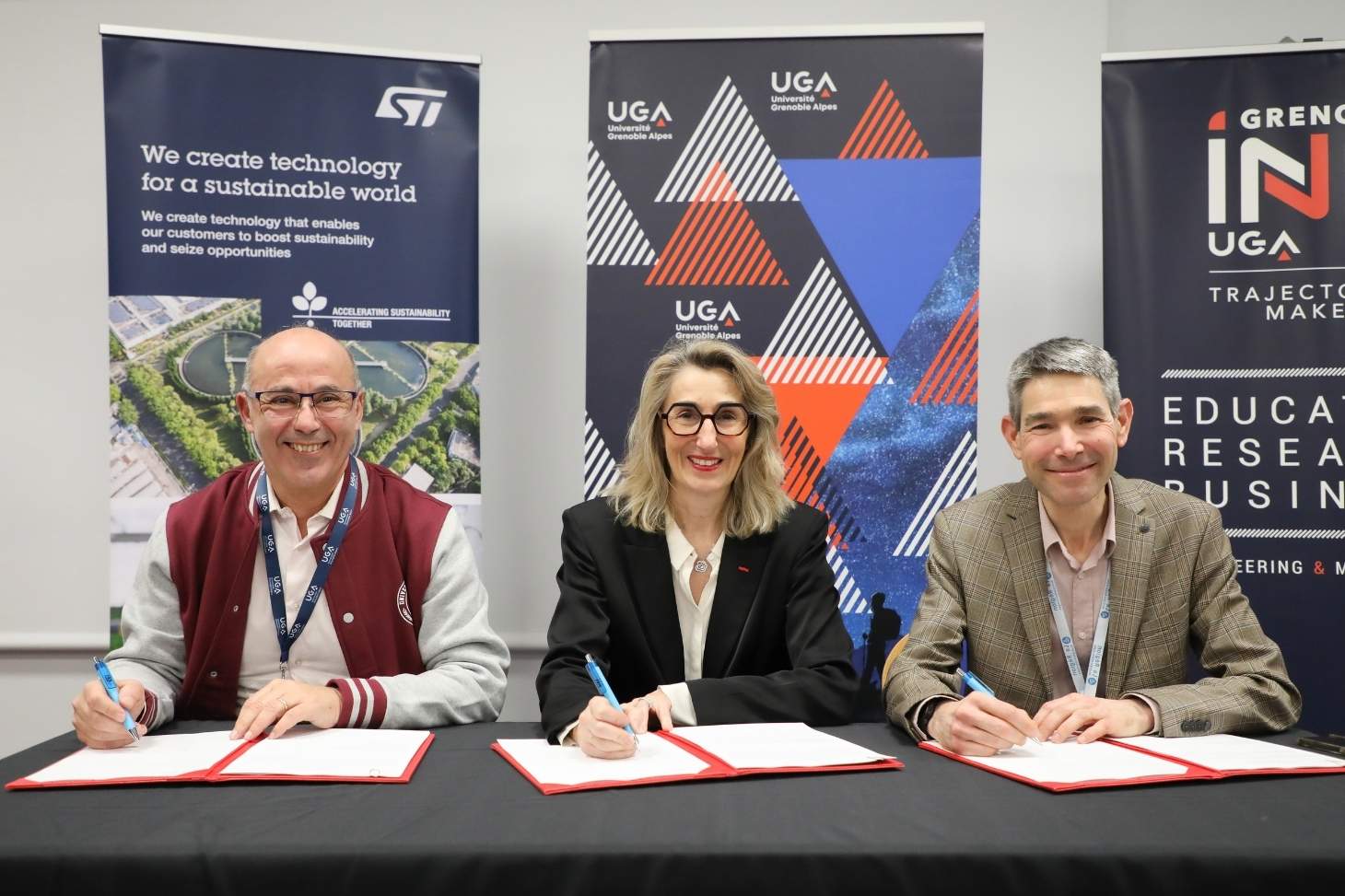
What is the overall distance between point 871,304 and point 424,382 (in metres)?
1.53

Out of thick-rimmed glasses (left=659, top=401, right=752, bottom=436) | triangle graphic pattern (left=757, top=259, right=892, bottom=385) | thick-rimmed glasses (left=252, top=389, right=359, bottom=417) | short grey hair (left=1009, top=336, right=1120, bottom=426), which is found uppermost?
triangle graphic pattern (left=757, top=259, right=892, bottom=385)

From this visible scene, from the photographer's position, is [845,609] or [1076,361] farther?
[845,609]

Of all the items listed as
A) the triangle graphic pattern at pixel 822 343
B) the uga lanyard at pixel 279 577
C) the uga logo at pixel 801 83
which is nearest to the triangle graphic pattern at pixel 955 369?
the triangle graphic pattern at pixel 822 343

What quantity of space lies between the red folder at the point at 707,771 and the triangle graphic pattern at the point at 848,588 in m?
1.77

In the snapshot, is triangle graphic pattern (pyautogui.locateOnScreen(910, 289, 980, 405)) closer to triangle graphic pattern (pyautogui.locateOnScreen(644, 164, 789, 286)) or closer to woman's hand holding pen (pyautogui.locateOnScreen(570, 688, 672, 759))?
triangle graphic pattern (pyautogui.locateOnScreen(644, 164, 789, 286))

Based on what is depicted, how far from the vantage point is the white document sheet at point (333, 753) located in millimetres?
1393

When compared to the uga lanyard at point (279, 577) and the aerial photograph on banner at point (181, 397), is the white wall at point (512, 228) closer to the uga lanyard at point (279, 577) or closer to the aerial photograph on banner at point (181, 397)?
the aerial photograph on banner at point (181, 397)

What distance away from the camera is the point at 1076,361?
6.88 ft

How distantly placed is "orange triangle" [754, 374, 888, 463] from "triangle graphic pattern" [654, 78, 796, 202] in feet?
1.89

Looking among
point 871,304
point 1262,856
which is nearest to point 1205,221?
point 871,304

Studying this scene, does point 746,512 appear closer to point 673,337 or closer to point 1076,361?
point 1076,361

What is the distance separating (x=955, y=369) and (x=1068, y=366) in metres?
1.17

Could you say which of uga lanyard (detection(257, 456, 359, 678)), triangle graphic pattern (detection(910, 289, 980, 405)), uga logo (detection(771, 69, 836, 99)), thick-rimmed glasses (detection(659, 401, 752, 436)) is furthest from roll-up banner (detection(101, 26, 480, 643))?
triangle graphic pattern (detection(910, 289, 980, 405))

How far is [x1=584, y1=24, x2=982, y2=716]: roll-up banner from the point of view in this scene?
3238 millimetres
